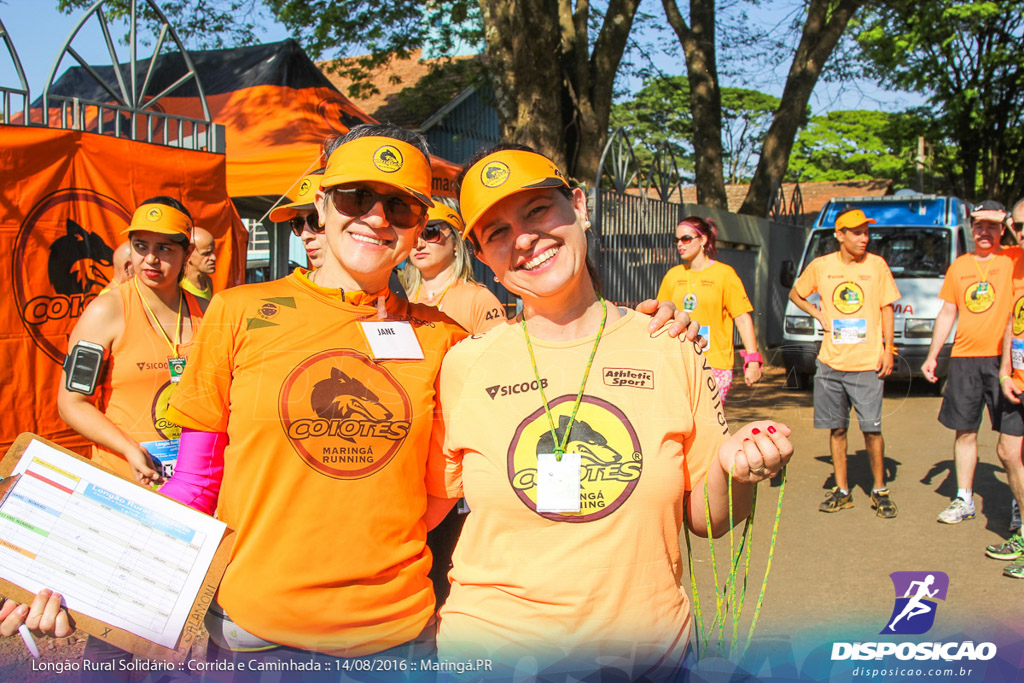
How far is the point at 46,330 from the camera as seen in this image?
5270 mm

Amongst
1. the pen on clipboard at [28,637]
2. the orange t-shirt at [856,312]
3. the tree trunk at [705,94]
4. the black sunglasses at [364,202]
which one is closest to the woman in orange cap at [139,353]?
the pen on clipboard at [28,637]

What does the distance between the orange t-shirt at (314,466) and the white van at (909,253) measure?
31.4 feet

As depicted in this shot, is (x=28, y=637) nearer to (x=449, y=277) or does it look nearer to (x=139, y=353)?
(x=139, y=353)

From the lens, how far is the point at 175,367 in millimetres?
3455

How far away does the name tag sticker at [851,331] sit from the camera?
645 cm

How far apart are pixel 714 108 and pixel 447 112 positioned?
8.44m

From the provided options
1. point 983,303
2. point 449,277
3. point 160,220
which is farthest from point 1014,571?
point 160,220

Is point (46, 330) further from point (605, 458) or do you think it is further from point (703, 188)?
point (703, 188)

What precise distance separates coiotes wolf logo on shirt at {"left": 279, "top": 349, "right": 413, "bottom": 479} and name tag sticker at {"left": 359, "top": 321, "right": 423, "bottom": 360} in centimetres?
4

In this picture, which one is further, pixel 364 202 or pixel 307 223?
pixel 307 223

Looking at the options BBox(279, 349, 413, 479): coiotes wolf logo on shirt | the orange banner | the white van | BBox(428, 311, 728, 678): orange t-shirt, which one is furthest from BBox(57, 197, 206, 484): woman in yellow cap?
the white van

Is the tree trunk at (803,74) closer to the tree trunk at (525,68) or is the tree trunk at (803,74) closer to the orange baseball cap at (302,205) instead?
the tree trunk at (525,68)
